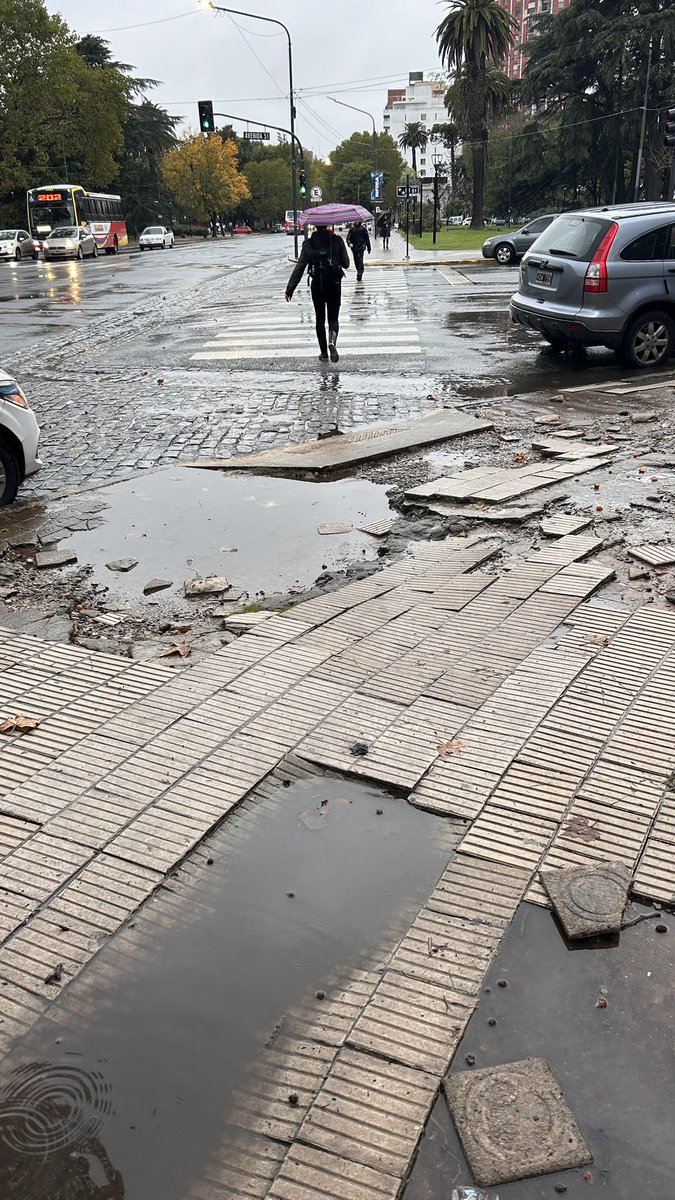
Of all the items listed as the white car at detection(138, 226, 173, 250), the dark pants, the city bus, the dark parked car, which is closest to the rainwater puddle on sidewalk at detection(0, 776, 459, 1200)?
the dark pants

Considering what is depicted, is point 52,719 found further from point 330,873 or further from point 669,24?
point 669,24

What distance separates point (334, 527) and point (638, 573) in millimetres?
2116

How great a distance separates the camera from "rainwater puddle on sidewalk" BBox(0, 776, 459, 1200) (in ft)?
7.18

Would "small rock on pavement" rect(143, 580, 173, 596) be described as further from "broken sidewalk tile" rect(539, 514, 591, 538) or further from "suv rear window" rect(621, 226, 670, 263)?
"suv rear window" rect(621, 226, 670, 263)

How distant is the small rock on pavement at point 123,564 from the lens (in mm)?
5969

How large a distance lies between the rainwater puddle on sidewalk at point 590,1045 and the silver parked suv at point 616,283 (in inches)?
399

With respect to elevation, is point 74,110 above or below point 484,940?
above

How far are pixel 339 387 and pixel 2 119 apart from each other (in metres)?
64.5

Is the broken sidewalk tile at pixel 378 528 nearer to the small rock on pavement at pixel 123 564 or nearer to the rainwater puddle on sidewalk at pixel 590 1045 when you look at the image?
the small rock on pavement at pixel 123 564

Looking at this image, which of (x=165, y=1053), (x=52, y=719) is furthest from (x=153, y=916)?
(x=52, y=719)

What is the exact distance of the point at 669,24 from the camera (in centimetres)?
4828

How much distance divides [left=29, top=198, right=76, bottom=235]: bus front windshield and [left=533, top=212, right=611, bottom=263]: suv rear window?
46483mm

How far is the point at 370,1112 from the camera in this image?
2.25m

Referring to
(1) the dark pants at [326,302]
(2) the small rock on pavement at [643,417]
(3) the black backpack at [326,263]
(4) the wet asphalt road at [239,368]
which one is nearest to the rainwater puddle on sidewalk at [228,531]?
(4) the wet asphalt road at [239,368]
